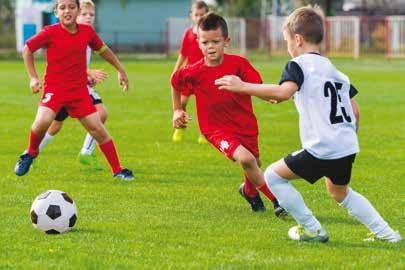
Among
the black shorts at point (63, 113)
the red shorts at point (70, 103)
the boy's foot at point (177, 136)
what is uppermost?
the red shorts at point (70, 103)

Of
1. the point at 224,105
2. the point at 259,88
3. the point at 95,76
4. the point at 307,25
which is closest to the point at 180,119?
the point at 224,105

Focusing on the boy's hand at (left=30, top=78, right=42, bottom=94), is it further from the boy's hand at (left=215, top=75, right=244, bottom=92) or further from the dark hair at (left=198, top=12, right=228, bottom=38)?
the boy's hand at (left=215, top=75, right=244, bottom=92)

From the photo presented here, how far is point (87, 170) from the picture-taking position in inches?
482

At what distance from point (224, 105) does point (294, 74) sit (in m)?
1.97

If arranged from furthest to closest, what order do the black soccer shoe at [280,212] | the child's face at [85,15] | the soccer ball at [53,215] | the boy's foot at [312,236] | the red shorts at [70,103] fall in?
the child's face at [85,15]
the red shorts at [70,103]
the black soccer shoe at [280,212]
the soccer ball at [53,215]
the boy's foot at [312,236]

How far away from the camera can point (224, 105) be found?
921 centimetres

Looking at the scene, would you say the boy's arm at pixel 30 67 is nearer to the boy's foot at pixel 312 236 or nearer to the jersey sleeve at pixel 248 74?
the jersey sleeve at pixel 248 74

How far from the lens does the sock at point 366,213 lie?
768cm

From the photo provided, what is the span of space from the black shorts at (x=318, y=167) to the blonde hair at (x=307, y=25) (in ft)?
2.73

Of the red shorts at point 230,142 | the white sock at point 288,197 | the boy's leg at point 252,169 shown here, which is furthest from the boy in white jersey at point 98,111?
the white sock at point 288,197

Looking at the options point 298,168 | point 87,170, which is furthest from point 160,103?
point 298,168

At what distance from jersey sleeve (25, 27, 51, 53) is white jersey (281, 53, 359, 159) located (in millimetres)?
4326

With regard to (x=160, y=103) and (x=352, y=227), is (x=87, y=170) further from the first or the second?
(x=160, y=103)

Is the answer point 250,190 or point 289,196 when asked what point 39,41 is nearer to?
point 250,190
